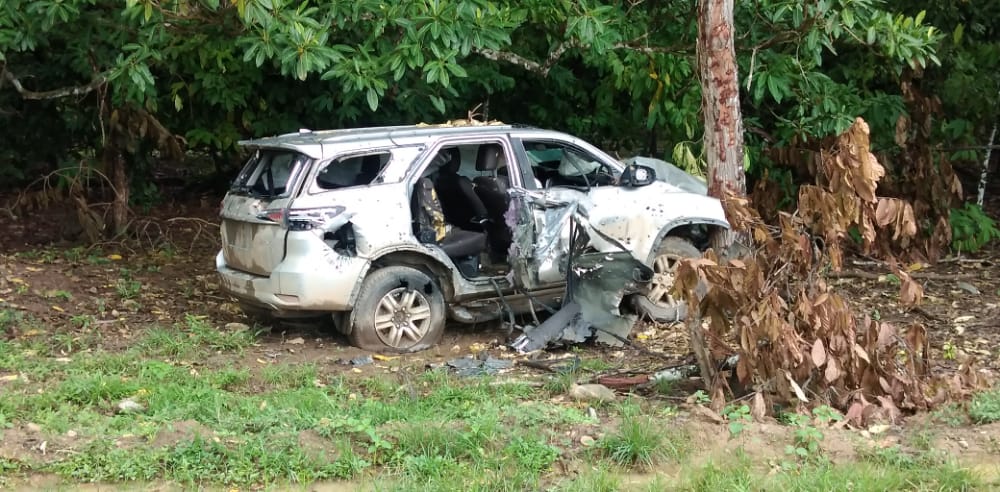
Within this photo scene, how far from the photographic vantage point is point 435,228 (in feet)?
26.4

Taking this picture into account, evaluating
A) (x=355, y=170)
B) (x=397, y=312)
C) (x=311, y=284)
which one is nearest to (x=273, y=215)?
(x=311, y=284)

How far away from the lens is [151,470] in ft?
16.4

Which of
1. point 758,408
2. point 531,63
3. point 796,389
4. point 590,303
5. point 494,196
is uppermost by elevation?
point 531,63

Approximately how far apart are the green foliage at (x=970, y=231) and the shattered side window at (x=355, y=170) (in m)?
6.81

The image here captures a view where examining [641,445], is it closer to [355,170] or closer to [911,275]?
[355,170]

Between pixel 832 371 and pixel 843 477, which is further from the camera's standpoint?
pixel 832 371

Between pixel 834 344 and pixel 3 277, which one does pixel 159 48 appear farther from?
pixel 834 344

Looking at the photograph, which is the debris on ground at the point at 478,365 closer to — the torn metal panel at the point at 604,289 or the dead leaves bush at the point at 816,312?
the torn metal panel at the point at 604,289

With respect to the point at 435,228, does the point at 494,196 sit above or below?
above

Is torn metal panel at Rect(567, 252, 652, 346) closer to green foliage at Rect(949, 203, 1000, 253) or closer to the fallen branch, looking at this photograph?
the fallen branch

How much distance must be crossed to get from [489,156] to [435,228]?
0.79 meters

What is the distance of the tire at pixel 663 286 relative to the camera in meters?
8.52

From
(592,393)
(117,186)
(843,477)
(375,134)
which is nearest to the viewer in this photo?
(843,477)

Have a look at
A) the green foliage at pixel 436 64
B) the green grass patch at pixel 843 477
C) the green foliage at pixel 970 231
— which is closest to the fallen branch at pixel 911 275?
the green foliage at pixel 970 231
